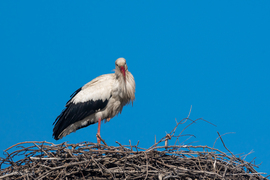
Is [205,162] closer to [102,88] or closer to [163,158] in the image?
[163,158]

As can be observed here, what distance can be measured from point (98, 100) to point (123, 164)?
2.30 metres

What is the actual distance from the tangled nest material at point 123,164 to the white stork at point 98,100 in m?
1.93

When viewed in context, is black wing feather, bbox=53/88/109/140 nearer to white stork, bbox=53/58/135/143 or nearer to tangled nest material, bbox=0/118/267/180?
white stork, bbox=53/58/135/143

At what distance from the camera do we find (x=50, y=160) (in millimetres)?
4602

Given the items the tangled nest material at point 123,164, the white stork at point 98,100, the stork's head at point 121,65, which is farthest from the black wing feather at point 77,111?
the tangled nest material at point 123,164

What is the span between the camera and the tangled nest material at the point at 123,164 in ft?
14.4

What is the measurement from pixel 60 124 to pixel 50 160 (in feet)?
7.88

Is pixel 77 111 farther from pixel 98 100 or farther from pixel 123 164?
pixel 123 164

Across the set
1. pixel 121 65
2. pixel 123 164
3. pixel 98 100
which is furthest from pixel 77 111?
pixel 123 164

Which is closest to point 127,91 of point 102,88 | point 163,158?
point 102,88

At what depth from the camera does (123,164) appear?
4523 mm

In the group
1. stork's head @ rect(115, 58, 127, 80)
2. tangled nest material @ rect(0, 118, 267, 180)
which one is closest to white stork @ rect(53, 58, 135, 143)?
stork's head @ rect(115, 58, 127, 80)

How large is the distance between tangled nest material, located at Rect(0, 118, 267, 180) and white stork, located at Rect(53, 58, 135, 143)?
1.93 m

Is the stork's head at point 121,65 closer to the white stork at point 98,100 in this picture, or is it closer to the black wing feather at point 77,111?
the white stork at point 98,100
